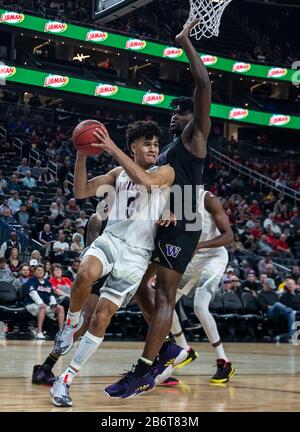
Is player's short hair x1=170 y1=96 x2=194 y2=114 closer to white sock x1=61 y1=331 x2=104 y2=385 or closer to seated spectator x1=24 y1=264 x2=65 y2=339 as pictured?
white sock x1=61 y1=331 x2=104 y2=385

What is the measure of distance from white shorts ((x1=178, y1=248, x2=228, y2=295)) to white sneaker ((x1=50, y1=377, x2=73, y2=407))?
2741 millimetres

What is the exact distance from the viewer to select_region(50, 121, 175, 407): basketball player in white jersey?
14.9 feet

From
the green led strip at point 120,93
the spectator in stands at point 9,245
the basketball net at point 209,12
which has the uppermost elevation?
the green led strip at point 120,93

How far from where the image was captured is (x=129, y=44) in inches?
1245

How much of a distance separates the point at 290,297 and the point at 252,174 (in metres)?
15.4

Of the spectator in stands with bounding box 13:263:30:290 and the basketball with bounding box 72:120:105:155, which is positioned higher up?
the basketball with bounding box 72:120:105:155

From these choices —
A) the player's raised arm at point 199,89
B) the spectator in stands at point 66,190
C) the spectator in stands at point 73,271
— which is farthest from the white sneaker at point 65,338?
the spectator in stands at point 66,190

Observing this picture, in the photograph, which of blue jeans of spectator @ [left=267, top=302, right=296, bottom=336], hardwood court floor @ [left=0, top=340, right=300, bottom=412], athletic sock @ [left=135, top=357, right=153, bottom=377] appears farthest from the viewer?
blue jeans of spectator @ [left=267, top=302, right=296, bottom=336]

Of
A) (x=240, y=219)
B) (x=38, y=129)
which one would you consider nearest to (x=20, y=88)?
(x=38, y=129)

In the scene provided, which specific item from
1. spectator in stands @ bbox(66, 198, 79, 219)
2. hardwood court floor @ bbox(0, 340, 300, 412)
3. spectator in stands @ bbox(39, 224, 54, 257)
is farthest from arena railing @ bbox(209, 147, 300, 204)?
hardwood court floor @ bbox(0, 340, 300, 412)

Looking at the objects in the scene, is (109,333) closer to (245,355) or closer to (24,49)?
(245,355)

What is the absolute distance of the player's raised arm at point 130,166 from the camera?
448 centimetres

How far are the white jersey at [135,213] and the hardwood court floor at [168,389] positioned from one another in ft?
3.48

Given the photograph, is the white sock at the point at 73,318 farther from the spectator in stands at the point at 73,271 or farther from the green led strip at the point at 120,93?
the green led strip at the point at 120,93
